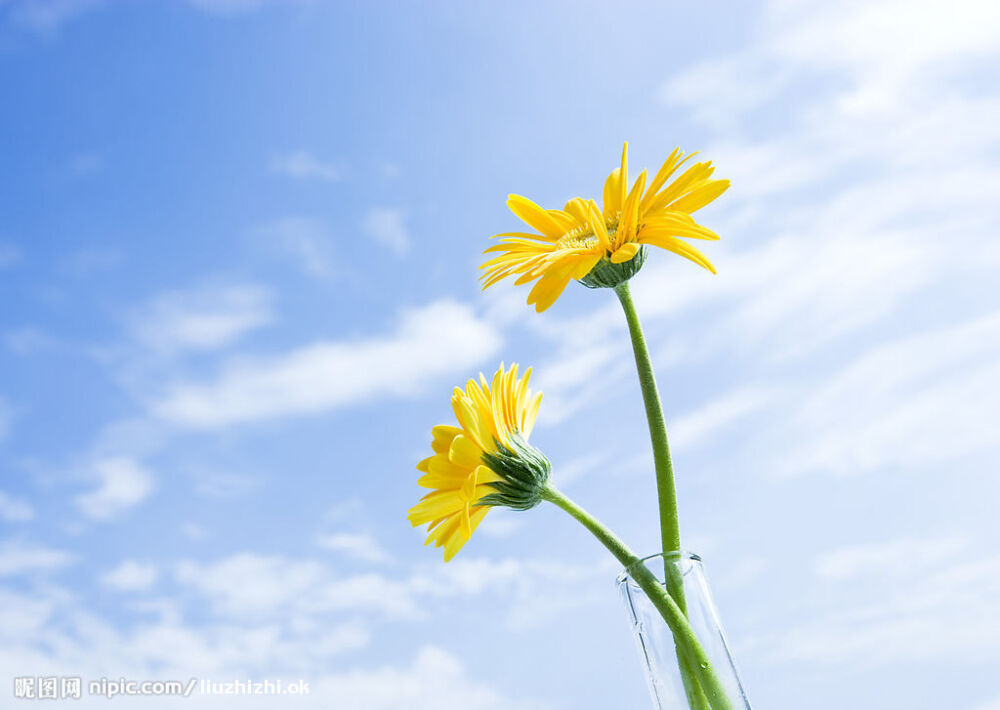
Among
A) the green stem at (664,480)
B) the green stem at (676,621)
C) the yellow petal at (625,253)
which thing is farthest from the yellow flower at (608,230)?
the green stem at (676,621)

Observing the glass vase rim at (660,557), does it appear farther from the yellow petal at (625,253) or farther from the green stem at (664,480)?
the yellow petal at (625,253)

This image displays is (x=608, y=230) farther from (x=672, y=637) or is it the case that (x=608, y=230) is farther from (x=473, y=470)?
(x=672, y=637)

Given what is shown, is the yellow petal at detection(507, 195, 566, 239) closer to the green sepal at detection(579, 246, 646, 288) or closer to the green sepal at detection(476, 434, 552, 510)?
the green sepal at detection(579, 246, 646, 288)

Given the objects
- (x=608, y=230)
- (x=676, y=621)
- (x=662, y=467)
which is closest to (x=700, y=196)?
(x=608, y=230)

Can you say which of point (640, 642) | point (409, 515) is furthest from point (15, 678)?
point (640, 642)

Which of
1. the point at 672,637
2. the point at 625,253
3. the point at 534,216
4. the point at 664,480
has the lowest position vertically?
the point at 672,637

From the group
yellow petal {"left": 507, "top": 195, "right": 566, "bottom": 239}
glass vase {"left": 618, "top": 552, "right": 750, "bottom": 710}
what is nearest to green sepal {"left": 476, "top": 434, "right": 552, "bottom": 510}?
glass vase {"left": 618, "top": 552, "right": 750, "bottom": 710}
